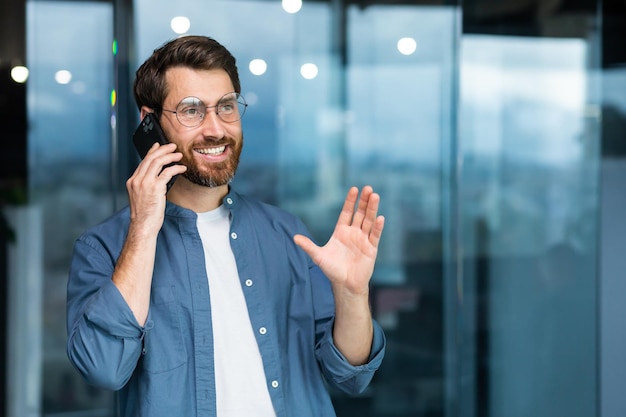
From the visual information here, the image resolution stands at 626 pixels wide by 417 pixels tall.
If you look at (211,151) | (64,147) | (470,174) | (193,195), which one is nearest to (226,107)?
(211,151)

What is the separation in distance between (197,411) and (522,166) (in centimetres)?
340

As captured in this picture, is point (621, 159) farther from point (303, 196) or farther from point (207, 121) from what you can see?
point (207, 121)

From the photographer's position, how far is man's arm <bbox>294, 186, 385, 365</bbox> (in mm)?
1793

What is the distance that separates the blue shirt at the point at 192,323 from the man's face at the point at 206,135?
9 centimetres

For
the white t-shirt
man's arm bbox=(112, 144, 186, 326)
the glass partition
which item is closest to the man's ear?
man's arm bbox=(112, 144, 186, 326)

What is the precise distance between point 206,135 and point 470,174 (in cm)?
307

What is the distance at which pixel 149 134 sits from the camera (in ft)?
6.46

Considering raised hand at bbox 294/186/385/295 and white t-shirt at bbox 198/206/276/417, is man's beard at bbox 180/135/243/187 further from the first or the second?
raised hand at bbox 294/186/385/295

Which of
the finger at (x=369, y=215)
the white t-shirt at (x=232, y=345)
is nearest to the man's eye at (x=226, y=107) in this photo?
the white t-shirt at (x=232, y=345)

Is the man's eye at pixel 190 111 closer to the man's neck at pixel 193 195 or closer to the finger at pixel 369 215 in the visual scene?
the man's neck at pixel 193 195

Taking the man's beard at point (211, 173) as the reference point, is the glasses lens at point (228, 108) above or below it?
above

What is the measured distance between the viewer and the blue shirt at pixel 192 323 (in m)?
1.69

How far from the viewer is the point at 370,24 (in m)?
4.64

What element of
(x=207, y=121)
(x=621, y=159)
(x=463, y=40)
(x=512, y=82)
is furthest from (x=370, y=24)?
(x=207, y=121)
